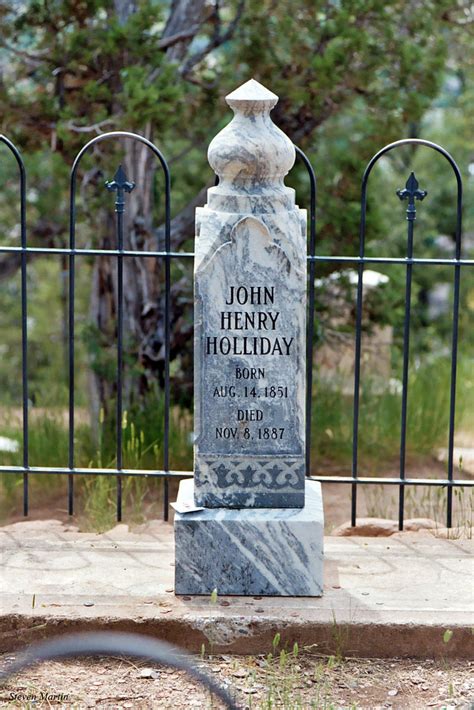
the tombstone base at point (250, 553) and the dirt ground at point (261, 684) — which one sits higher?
the tombstone base at point (250, 553)

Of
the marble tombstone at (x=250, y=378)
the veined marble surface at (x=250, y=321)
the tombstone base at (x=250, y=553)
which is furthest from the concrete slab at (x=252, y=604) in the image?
the veined marble surface at (x=250, y=321)


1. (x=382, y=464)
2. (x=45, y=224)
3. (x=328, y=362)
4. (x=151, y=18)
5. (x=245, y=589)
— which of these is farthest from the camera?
(x=45, y=224)

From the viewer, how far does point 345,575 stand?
4.37 meters

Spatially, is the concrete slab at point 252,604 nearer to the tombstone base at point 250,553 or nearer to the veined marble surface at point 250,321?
the tombstone base at point 250,553

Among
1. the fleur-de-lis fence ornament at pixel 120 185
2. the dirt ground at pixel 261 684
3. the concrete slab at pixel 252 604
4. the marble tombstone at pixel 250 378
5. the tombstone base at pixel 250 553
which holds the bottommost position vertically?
the dirt ground at pixel 261 684

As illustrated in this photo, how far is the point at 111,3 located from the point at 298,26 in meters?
1.26

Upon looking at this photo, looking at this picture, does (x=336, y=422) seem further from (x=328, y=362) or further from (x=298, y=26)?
(x=298, y=26)

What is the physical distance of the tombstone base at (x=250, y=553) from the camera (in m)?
4.15

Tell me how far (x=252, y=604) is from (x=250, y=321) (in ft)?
3.45

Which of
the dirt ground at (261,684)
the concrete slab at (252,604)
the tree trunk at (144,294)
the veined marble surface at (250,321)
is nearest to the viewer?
the dirt ground at (261,684)

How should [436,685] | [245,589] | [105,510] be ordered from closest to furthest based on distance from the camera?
[436,685] < [245,589] < [105,510]

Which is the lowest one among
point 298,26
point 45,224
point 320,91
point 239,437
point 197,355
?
point 239,437

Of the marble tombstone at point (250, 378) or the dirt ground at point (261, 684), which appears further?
the marble tombstone at point (250, 378)

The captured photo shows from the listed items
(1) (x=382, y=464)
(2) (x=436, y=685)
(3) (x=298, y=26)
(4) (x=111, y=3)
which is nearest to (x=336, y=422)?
(1) (x=382, y=464)
